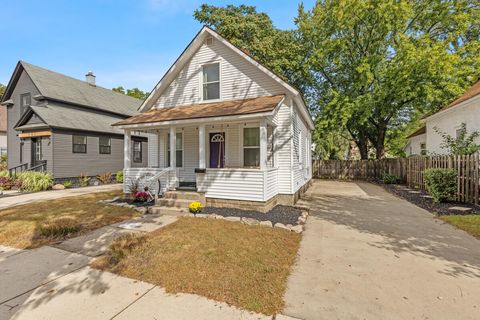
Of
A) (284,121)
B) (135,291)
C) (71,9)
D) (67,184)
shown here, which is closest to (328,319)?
(135,291)

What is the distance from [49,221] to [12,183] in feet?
34.7

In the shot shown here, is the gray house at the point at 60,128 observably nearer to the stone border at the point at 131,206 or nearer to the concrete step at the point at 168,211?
the stone border at the point at 131,206

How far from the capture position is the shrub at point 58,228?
5363mm

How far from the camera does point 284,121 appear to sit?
870 cm

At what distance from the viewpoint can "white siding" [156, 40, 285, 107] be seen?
9.00 meters

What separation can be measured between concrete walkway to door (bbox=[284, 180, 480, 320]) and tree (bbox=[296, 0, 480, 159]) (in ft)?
43.2

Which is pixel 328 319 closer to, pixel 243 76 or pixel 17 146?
pixel 243 76

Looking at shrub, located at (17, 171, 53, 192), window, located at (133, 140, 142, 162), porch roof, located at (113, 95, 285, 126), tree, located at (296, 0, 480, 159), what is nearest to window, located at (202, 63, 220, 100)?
porch roof, located at (113, 95, 285, 126)

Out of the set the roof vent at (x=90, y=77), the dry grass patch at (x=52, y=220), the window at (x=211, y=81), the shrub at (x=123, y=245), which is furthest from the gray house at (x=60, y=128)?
the shrub at (x=123, y=245)

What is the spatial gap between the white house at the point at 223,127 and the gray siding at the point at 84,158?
707 cm

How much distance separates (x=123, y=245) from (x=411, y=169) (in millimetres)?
15650

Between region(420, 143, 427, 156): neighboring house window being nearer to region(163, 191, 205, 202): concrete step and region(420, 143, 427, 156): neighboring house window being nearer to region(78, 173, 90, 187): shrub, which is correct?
region(163, 191, 205, 202): concrete step

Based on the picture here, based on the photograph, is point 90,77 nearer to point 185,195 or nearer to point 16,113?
point 16,113

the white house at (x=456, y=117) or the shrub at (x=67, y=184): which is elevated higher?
the white house at (x=456, y=117)
